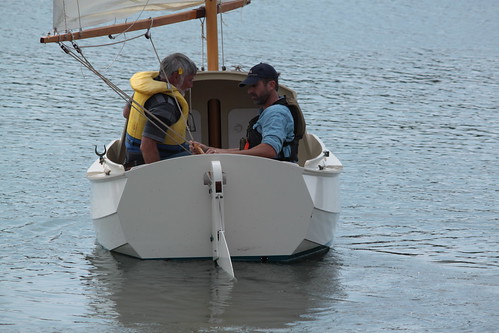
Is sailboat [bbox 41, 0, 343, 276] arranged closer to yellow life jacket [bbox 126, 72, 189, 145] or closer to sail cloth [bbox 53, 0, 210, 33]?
yellow life jacket [bbox 126, 72, 189, 145]

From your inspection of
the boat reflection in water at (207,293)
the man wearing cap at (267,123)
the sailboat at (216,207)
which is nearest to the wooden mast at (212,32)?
the man wearing cap at (267,123)

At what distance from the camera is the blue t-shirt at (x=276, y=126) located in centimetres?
765

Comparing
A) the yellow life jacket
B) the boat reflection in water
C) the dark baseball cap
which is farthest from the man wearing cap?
the boat reflection in water

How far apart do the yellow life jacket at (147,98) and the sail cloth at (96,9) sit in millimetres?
1042

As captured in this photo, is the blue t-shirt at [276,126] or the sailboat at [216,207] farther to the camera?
the blue t-shirt at [276,126]

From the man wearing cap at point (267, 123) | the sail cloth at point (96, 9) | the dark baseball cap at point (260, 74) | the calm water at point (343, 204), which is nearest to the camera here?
the calm water at point (343, 204)

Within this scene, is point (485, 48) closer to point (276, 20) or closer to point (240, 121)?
point (276, 20)

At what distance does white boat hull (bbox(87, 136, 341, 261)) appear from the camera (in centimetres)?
731

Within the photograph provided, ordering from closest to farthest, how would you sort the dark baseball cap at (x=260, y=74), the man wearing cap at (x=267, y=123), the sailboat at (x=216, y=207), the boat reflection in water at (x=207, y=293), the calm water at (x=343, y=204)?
the boat reflection in water at (x=207, y=293)
the calm water at (x=343, y=204)
the sailboat at (x=216, y=207)
the man wearing cap at (x=267, y=123)
the dark baseball cap at (x=260, y=74)

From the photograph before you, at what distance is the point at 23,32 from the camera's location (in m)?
28.5

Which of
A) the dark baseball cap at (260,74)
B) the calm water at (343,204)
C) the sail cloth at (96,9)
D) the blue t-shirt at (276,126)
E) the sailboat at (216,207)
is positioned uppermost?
the sail cloth at (96,9)

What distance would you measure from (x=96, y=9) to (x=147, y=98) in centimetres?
190

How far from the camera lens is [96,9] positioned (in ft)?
30.3

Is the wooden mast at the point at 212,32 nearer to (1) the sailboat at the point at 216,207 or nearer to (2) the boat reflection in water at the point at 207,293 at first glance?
(1) the sailboat at the point at 216,207
